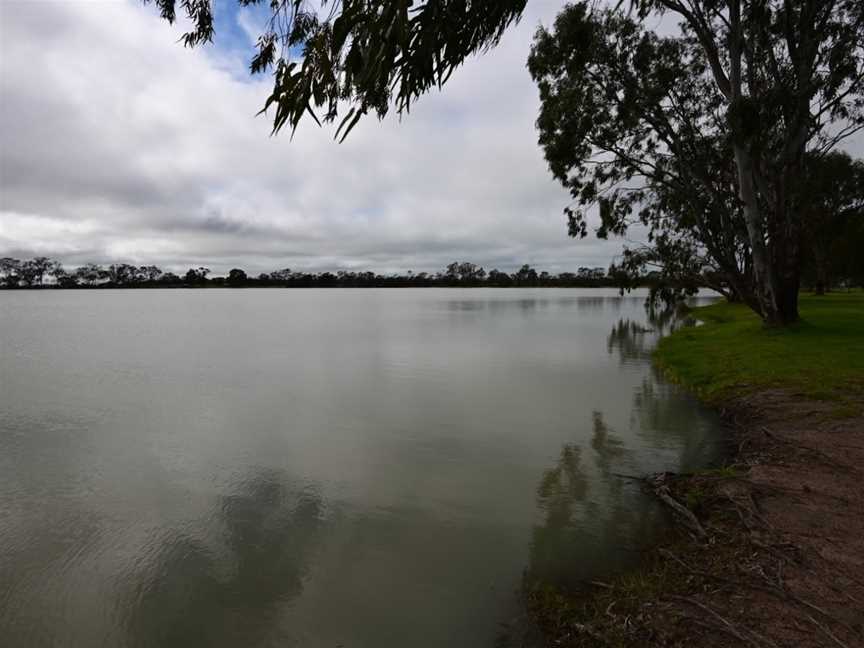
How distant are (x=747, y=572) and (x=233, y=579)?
4237 mm

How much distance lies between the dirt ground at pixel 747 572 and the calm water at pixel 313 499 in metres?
0.50

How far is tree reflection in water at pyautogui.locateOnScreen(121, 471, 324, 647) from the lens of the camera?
403 cm

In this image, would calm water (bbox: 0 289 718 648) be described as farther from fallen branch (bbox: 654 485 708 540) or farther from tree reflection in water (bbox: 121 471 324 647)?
fallen branch (bbox: 654 485 708 540)

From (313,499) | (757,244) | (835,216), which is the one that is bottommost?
(313,499)

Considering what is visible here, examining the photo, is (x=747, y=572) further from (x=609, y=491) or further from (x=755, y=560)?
(x=609, y=491)

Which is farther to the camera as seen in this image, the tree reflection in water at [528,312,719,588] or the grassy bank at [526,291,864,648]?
the tree reflection in water at [528,312,719,588]

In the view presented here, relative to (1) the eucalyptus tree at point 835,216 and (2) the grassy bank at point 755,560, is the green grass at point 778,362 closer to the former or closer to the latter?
(2) the grassy bank at point 755,560

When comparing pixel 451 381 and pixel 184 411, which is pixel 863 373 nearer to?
pixel 451 381

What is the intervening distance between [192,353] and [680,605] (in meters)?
19.6

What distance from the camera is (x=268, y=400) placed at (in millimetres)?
12219

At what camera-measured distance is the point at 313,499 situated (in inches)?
258

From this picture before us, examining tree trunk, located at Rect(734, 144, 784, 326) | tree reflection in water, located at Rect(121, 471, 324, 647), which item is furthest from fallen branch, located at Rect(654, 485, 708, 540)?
tree trunk, located at Rect(734, 144, 784, 326)

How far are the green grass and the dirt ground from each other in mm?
3599

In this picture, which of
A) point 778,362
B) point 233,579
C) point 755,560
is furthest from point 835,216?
point 233,579
